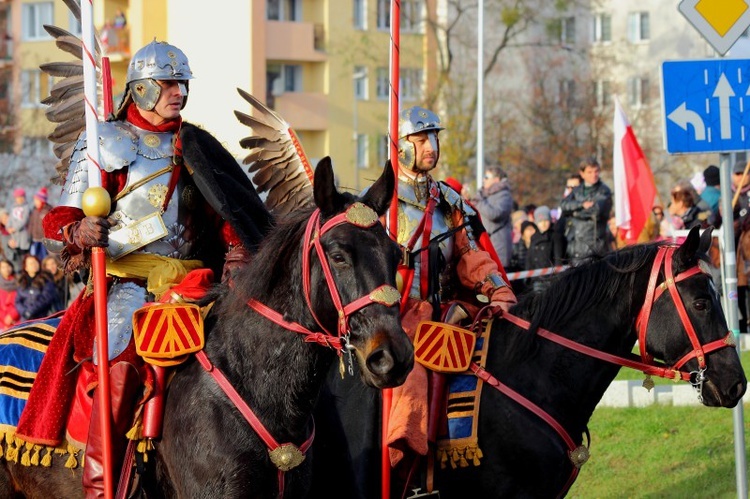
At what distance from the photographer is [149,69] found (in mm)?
7352

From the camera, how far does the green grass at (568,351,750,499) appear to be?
1098cm

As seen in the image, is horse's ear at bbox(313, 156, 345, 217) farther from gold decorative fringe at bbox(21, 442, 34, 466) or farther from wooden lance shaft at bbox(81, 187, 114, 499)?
gold decorative fringe at bbox(21, 442, 34, 466)

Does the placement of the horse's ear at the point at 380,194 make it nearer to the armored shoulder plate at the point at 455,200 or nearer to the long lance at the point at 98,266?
the long lance at the point at 98,266

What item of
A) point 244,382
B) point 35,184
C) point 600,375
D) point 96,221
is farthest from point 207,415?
point 35,184

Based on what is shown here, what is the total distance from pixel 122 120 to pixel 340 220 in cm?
192

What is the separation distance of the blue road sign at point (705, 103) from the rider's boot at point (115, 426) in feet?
13.4

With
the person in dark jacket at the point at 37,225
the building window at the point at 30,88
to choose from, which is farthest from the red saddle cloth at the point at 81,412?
the building window at the point at 30,88

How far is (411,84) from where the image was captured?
1939 inches

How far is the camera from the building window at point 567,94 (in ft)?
168

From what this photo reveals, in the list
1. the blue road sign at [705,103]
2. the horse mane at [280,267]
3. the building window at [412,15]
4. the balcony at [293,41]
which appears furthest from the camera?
the balcony at [293,41]

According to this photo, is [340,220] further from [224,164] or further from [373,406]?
[373,406]

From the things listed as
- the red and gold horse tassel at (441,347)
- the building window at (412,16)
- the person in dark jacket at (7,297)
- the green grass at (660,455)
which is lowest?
the green grass at (660,455)

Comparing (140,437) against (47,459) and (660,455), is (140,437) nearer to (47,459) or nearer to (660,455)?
(47,459)

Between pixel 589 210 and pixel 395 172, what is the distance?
1025 centimetres
